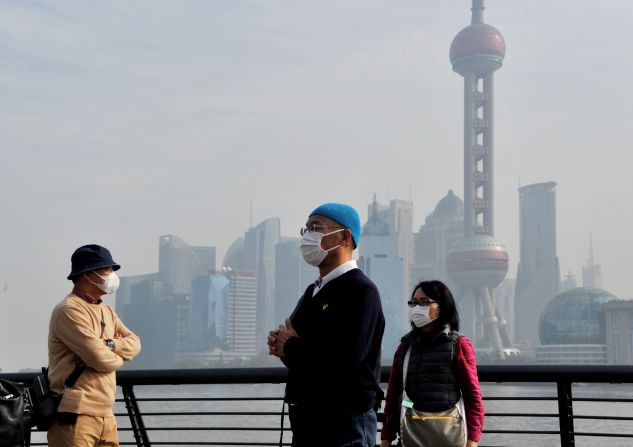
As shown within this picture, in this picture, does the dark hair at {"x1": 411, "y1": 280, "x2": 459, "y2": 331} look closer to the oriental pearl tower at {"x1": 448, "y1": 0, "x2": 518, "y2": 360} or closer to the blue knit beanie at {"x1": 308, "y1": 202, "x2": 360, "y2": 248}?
the blue knit beanie at {"x1": 308, "y1": 202, "x2": 360, "y2": 248}

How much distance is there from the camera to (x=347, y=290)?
10.9 ft

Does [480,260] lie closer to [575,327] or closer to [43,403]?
[575,327]

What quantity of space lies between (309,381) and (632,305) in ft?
457

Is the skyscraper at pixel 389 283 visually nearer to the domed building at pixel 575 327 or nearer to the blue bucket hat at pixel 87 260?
the domed building at pixel 575 327

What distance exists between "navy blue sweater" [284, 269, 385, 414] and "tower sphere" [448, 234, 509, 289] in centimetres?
15912

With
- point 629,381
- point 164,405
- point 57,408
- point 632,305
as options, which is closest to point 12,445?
Result: point 57,408

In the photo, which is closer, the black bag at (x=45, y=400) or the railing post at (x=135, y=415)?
the black bag at (x=45, y=400)

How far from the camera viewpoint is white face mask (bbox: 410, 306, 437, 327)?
13.2ft

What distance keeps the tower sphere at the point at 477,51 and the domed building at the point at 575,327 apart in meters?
56.3

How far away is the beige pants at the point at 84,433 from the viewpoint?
397 cm

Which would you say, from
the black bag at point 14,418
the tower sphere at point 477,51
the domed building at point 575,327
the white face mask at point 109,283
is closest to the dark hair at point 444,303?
the white face mask at point 109,283

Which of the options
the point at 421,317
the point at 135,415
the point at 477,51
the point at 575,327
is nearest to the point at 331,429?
the point at 421,317

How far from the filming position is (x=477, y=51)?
588 feet

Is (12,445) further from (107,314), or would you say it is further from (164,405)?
(164,405)
